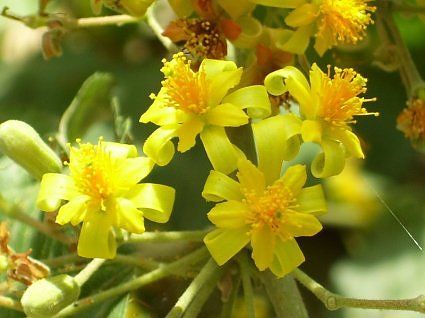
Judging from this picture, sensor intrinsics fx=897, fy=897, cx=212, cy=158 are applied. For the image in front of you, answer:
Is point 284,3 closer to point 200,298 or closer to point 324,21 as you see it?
point 324,21

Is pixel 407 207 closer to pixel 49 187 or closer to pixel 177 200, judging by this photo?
pixel 177 200

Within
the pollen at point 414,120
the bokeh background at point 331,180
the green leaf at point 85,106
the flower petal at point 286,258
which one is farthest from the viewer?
the bokeh background at point 331,180

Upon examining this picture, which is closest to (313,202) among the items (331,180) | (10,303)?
(10,303)

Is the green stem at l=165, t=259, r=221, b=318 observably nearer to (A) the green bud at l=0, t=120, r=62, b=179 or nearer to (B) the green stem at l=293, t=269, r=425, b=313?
(B) the green stem at l=293, t=269, r=425, b=313

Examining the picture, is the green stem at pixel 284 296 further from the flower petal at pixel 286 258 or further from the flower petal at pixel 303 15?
the flower petal at pixel 303 15

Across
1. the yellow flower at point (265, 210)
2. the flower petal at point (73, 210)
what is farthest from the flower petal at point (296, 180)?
the flower petal at point (73, 210)

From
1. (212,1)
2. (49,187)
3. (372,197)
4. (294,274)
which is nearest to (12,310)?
(49,187)

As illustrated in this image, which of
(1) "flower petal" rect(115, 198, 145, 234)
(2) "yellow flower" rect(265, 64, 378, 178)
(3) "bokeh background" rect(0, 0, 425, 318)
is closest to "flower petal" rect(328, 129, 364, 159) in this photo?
(2) "yellow flower" rect(265, 64, 378, 178)
